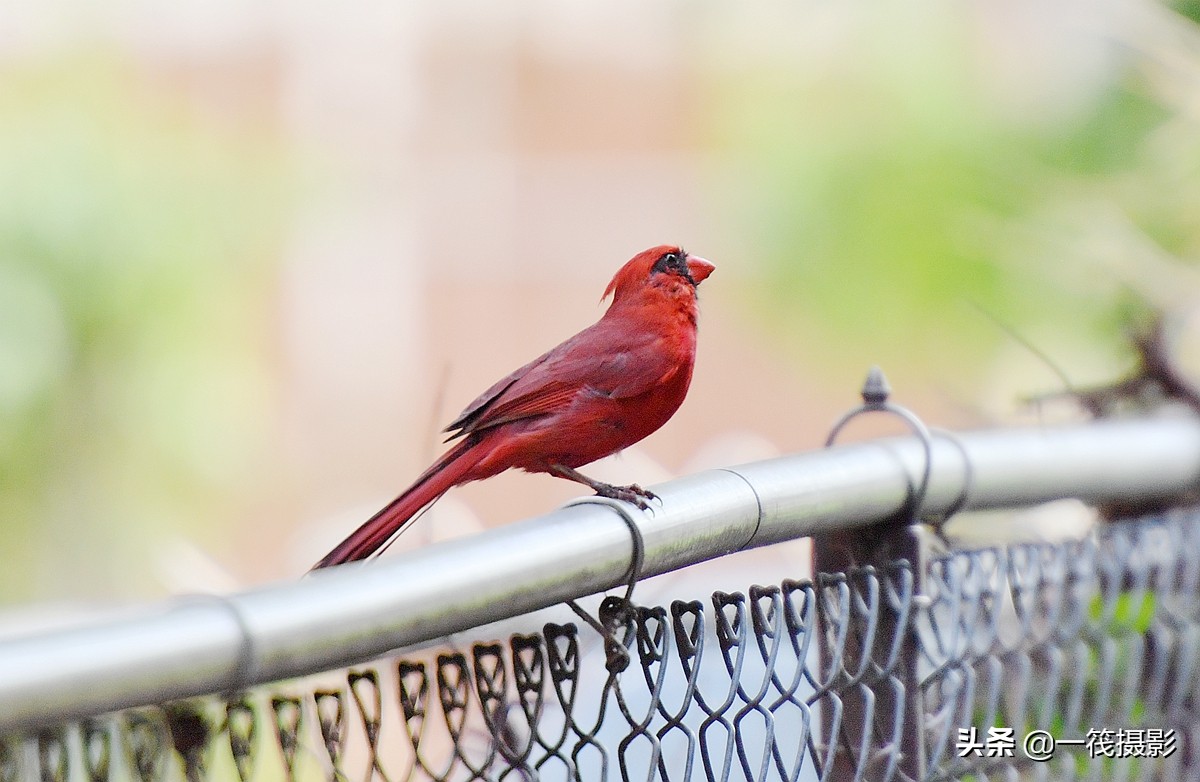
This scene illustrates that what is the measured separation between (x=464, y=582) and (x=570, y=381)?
93 centimetres

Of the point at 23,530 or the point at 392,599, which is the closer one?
the point at 392,599

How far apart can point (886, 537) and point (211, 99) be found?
11546mm

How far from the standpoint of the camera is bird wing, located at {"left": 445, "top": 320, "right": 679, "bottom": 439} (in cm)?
200

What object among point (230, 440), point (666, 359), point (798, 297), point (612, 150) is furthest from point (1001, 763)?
point (612, 150)

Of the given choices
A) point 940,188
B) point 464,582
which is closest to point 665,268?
point 464,582

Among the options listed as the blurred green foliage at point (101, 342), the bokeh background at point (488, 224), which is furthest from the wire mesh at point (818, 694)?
the blurred green foliage at point (101, 342)

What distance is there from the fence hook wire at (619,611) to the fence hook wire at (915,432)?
1.86 feet

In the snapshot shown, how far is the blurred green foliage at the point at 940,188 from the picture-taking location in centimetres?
520

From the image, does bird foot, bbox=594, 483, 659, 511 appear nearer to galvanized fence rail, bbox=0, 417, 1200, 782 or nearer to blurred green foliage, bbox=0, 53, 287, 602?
galvanized fence rail, bbox=0, 417, 1200, 782

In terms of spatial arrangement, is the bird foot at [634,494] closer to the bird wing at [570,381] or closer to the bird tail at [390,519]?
the bird tail at [390,519]

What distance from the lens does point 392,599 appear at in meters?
1.04

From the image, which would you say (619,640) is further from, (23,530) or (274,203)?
(274,203)

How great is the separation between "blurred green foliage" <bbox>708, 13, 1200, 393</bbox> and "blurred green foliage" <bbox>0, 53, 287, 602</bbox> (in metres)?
3.43

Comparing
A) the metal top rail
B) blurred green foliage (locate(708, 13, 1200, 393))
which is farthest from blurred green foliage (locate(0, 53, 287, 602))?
the metal top rail
